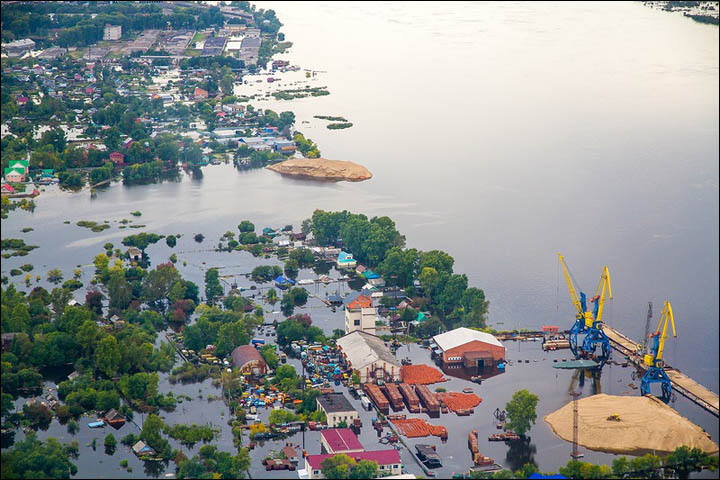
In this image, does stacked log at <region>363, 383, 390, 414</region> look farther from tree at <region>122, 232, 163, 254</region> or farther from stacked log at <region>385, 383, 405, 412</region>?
tree at <region>122, 232, 163, 254</region>

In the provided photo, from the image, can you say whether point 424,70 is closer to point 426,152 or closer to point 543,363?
point 426,152

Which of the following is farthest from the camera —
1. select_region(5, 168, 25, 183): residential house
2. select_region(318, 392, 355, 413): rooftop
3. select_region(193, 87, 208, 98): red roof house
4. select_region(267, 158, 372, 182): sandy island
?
select_region(193, 87, 208, 98): red roof house

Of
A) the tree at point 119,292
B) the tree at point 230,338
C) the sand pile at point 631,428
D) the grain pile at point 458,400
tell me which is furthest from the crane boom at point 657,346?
the tree at point 119,292

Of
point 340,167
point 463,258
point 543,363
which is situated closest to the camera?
point 543,363

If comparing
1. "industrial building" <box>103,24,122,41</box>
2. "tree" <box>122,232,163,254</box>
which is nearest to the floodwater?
"tree" <box>122,232,163,254</box>

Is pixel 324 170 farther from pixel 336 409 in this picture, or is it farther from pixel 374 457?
pixel 374 457

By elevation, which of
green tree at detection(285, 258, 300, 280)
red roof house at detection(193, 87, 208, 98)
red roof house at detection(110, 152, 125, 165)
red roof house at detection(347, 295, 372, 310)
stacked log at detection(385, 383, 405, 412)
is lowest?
stacked log at detection(385, 383, 405, 412)

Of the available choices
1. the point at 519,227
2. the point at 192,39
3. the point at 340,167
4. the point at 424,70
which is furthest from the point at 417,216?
the point at 192,39
